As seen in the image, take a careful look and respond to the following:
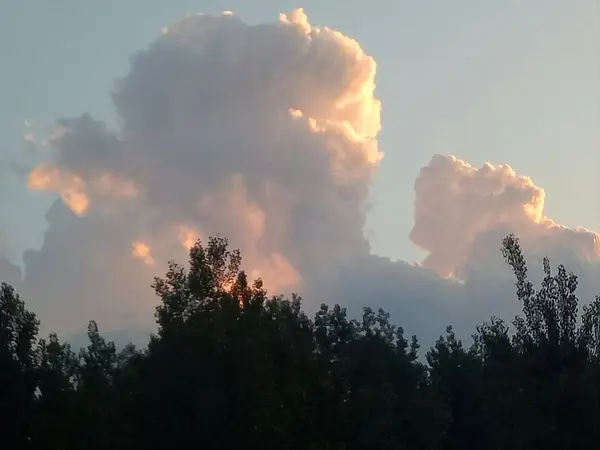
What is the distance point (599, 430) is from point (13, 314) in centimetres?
3584

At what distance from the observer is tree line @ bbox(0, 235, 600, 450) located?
1750 inches

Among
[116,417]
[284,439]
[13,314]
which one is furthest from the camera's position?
[13,314]

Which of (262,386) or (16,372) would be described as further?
(16,372)

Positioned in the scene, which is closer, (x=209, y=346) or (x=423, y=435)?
(x=209, y=346)

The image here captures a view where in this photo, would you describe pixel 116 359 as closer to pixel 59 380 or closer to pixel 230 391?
pixel 59 380

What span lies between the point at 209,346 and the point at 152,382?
350 centimetres

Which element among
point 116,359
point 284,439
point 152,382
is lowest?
point 284,439

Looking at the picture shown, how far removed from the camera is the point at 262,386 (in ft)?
145

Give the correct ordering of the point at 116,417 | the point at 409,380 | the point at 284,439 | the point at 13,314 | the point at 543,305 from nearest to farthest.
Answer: the point at 284,439, the point at 116,417, the point at 543,305, the point at 13,314, the point at 409,380

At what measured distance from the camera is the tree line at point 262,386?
44438 mm

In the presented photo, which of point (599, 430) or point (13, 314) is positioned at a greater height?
point (13, 314)

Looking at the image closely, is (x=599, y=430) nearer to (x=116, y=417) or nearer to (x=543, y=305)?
(x=543, y=305)

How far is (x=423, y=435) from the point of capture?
192 ft

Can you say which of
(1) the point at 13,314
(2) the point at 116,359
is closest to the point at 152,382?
(1) the point at 13,314
